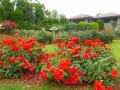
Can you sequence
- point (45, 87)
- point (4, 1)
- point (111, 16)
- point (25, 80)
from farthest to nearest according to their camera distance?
point (111, 16), point (4, 1), point (25, 80), point (45, 87)

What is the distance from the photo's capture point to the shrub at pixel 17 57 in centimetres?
290

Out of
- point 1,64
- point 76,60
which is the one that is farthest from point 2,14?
point 76,60

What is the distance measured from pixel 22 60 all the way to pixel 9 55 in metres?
0.39

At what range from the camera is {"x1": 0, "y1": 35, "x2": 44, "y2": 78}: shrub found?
2.90 meters

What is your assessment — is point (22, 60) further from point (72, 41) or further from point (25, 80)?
point (72, 41)

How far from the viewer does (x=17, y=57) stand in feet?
9.66

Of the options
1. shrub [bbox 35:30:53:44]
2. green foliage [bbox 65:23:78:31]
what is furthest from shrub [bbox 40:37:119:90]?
green foliage [bbox 65:23:78:31]

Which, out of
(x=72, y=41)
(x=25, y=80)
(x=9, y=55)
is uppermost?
(x=72, y=41)

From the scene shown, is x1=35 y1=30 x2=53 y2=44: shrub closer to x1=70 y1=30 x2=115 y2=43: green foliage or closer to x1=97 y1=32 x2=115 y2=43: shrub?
x1=70 y1=30 x2=115 y2=43: green foliage

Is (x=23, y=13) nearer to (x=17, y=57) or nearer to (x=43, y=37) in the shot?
(x=43, y=37)

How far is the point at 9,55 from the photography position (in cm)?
312

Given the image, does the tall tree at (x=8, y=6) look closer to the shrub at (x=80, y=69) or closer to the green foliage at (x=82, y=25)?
the green foliage at (x=82, y=25)

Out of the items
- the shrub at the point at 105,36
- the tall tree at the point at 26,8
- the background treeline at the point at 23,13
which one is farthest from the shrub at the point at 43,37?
the tall tree at the point at 26,8

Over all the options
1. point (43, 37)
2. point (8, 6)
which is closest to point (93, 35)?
point (43, 37)
